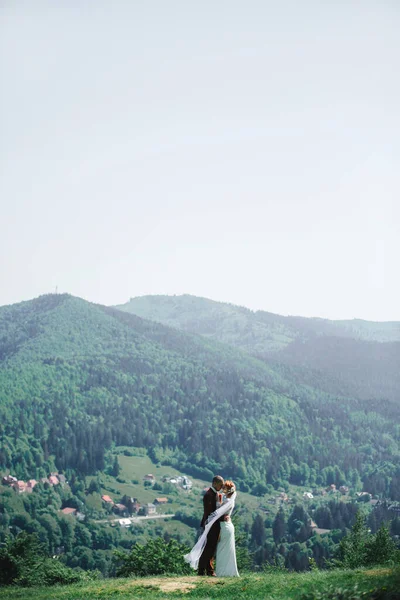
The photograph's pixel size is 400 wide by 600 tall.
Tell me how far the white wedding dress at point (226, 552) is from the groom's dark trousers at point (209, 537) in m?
0.18

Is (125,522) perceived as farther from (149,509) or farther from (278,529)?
(278,529)

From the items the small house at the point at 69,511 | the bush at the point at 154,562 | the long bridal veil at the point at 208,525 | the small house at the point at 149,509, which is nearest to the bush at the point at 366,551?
the bush at the point at 154,562

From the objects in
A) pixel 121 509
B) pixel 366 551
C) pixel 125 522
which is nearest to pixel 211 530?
pixel 366 551

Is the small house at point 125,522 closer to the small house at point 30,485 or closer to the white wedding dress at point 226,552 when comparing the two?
the small house at point 30,485

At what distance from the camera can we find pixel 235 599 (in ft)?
61.2

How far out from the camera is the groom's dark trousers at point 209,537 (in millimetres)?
22312

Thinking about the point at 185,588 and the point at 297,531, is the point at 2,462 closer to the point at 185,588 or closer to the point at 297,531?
the point at 297,531

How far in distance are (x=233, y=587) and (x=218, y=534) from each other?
2.51 meters

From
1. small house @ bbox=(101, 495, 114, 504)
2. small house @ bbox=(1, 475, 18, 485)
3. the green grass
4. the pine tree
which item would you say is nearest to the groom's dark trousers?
the green grass

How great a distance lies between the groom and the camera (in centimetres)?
2228

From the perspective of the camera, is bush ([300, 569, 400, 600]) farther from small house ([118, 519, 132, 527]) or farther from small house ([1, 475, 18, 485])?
small house ([1, 475, 18, 485])

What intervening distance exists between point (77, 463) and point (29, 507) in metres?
40.8

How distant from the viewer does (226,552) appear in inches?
895

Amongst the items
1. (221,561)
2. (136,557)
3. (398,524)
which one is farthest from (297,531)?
(221,561)
